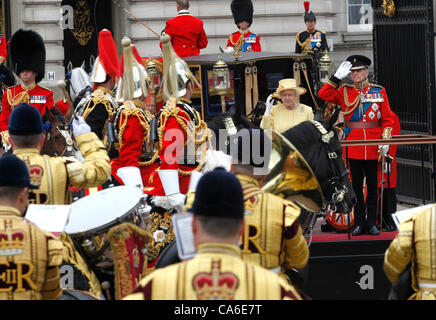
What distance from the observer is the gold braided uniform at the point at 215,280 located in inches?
176

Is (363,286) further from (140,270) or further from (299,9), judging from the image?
(299,9)

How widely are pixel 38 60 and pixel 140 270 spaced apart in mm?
3827

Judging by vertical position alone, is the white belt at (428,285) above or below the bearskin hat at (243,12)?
below

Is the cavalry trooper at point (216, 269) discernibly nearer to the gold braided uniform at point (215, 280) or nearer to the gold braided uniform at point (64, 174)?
the gold braided uniform at point (215, 280)

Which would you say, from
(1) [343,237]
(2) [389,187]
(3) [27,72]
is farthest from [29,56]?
(2) [389,187]

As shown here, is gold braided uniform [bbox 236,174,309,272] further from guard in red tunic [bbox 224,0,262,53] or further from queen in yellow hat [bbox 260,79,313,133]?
guard in red tunic [bbox 224,0,262,53]

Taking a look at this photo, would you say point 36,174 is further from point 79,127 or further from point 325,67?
point 325,67

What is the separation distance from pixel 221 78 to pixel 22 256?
302 inches

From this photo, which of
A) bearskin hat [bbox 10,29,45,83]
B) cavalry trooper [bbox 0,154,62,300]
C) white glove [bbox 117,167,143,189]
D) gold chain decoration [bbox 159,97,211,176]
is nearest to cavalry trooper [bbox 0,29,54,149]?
bearskin hat [bbox 10,29,45,83]

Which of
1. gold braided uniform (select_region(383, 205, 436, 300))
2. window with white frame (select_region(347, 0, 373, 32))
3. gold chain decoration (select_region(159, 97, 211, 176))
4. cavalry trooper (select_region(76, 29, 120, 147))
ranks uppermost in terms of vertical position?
window with white frame (select_region(347, 0, 373, 32))

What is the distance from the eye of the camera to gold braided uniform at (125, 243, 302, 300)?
4.47 meters

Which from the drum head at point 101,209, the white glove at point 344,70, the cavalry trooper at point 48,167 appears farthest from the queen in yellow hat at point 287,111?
the cavalry trooper at point 48,167

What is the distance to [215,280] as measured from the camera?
447 cm

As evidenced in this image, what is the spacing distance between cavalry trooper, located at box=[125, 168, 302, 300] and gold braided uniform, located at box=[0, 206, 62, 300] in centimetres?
98
